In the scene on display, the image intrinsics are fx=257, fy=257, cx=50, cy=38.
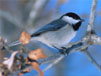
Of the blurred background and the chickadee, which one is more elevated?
the blurred background

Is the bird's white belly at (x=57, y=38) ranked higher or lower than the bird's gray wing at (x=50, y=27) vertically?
lower

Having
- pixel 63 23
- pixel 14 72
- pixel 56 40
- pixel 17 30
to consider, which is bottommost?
pixel 14 72

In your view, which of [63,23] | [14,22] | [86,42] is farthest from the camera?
[14,22]

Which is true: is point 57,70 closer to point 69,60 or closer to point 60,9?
point 69,60

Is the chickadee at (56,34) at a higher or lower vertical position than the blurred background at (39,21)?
lower

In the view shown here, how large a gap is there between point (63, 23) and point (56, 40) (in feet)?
0.45

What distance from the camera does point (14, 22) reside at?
2.07 metres

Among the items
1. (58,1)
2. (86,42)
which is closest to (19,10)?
(58,1)

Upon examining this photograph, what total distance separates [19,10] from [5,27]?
0.20 metres

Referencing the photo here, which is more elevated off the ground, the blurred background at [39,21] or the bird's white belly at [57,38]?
the blurred background at [39,21]

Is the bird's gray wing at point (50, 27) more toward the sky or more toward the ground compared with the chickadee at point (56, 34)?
more toward the sky

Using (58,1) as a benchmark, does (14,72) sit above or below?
below

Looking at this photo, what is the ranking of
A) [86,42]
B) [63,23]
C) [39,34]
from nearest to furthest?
[86,42] → [39,34] → [63,23]

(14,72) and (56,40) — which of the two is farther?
(56,40)
